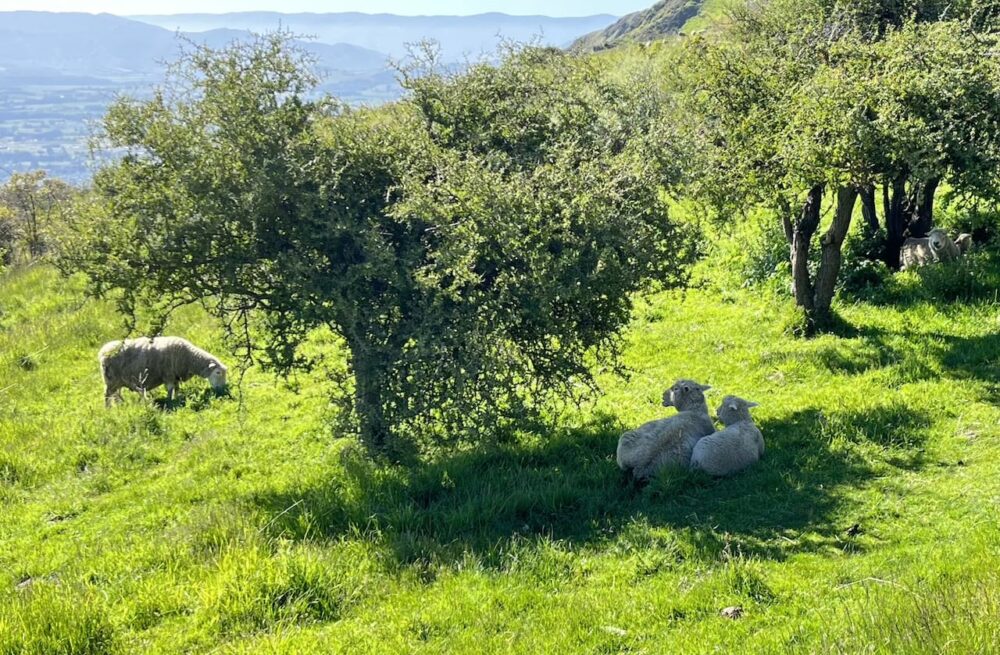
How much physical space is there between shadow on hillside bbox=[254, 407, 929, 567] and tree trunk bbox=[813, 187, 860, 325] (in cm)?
484

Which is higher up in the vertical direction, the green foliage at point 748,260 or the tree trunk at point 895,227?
the tree trunk at point 895,227

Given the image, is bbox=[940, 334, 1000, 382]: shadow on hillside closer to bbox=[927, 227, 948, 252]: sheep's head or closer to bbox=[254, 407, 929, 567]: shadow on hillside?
bbox=[254, 407, 929, 567]: shadow on hillside

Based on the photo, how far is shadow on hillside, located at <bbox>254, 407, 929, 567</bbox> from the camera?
28.8 ft

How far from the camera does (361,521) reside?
988 centimetres

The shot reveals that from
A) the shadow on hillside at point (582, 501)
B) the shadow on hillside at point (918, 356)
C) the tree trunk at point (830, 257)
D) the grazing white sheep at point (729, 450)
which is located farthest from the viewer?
the tree trunk at point (830, 257)

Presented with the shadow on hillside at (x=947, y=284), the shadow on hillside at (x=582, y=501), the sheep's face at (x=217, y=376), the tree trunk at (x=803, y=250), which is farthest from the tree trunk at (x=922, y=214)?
the sheep's face at (x=217, y=376)

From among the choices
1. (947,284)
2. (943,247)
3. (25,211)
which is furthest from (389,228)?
(25,211)

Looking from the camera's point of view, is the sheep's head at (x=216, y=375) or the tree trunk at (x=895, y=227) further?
the tree trunk at (x=895, y=227)

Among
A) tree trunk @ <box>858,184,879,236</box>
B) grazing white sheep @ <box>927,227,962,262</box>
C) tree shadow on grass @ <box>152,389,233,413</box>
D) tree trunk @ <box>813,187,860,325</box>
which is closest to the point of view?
tree trunk @ <box>813,187,860,325</box>

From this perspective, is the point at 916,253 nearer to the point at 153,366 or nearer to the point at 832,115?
the point at 832,115

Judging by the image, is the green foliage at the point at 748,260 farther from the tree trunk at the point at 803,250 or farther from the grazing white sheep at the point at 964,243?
→ the grazing white sheep at the point at 964,243

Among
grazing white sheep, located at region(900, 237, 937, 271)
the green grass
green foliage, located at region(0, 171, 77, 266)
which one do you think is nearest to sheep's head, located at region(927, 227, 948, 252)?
grazing white sheep, located at region(900, 237, 937, 271)

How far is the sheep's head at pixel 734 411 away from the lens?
432 inches

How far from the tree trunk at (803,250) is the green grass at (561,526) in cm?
89
